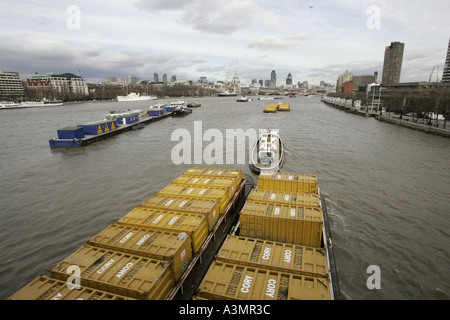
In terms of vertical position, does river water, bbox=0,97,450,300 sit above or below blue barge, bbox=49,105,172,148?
below

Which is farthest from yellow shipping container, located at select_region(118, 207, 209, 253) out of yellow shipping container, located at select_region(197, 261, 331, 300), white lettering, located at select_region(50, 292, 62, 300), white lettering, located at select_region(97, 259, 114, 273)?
white lettering, located at select_region(50, 292, 62, 300)

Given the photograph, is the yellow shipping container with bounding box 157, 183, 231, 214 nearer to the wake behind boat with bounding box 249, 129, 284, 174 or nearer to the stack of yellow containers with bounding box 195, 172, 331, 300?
the stack of yellow containers with bounding box 195, 172, 331, 300

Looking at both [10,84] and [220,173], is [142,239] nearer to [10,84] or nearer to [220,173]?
[220,173]

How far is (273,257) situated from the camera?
8078 mm

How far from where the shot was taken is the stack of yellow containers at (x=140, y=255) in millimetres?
6445

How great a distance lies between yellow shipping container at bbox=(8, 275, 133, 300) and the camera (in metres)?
6.16

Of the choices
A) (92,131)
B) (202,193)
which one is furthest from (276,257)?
(92,131)

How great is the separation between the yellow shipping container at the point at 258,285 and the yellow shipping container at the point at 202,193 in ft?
16.6

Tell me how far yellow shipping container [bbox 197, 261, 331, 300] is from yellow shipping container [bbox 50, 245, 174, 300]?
1226 millimetres

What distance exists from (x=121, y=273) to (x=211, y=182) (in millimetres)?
8319

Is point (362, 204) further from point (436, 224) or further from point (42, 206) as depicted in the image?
point (42, 206)
